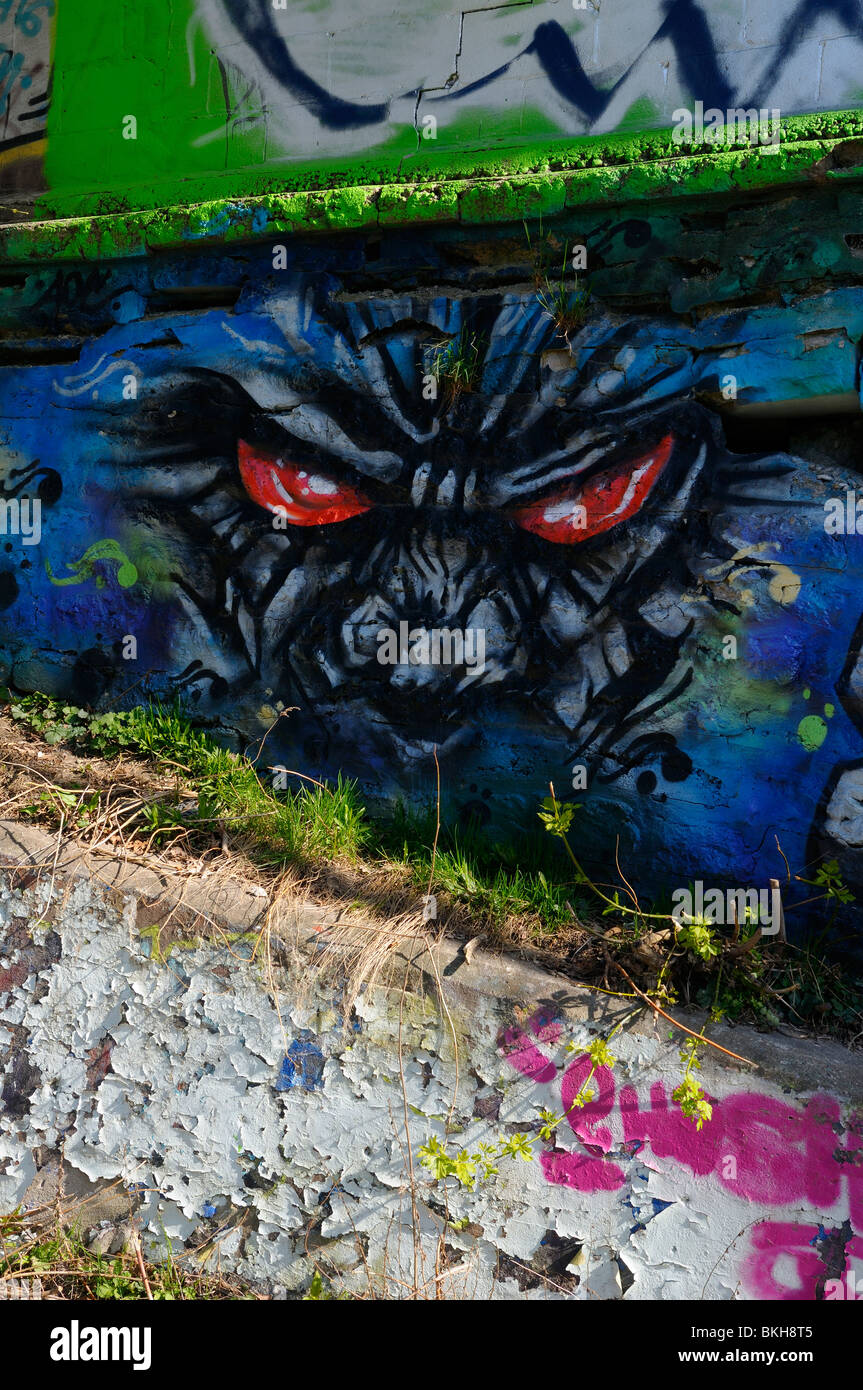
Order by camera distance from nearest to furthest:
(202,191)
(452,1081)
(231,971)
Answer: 1. (452,1081)
2. (231,971)
3. (202,191)

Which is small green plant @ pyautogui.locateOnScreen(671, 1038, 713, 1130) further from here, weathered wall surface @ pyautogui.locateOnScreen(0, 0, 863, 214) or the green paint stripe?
weathered wall surface @ pyautogui.locateOnScreen(0, 0, 863, 214)

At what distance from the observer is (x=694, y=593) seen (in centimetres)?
377

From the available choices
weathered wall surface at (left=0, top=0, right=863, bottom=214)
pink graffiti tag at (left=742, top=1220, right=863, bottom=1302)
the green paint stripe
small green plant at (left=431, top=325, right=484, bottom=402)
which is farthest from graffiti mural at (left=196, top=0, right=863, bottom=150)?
pink graffiti tag at (left=742, top=1220, right=863, bottom=1302)

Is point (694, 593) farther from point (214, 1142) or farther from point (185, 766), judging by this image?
point (214, 1142)

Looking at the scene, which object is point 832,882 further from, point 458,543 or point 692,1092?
point 458,543

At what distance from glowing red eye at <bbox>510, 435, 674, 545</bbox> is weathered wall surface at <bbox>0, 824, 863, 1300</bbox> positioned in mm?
1669

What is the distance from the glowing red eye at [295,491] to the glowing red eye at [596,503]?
72 centimetres

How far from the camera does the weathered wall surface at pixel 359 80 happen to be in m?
3.76

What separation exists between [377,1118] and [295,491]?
97.0 inches

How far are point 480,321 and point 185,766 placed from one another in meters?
2.16

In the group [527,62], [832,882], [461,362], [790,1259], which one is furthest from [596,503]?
[790,1259]

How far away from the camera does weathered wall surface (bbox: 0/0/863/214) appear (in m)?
3.76
